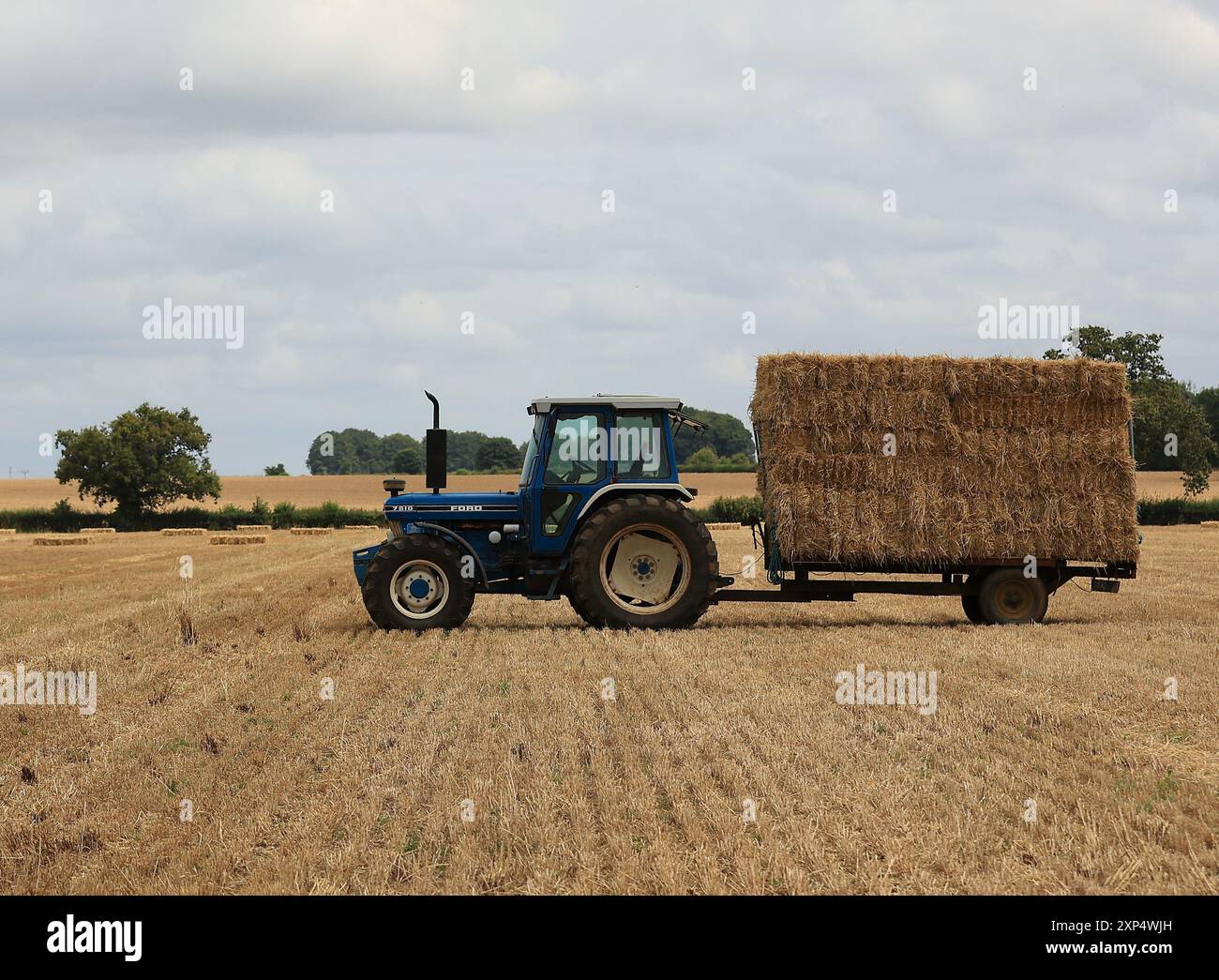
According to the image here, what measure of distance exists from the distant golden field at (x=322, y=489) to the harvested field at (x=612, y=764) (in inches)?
1604

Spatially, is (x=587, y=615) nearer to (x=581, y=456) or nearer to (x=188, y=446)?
(x=581, y=456)

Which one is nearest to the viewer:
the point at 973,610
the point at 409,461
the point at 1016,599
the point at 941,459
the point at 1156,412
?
the point at 941,459

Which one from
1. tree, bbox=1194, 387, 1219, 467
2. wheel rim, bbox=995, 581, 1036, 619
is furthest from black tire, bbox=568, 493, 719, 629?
tree, bbox=1194, 387, 1219, 467

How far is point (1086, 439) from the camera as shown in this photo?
14.1 m

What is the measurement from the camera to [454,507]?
13.7m

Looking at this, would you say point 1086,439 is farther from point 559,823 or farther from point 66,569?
point 66,569

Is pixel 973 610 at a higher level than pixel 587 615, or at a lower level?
lower

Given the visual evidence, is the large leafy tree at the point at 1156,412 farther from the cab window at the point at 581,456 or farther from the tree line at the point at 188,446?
the cab window at the point at 581,456

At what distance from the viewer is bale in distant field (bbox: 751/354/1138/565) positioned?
13.8m

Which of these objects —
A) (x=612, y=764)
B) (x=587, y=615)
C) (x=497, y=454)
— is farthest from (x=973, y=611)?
(x=497, y=454)

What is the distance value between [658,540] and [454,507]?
2342mm

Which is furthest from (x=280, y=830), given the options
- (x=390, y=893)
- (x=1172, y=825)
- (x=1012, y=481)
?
(x=1012, y=481)

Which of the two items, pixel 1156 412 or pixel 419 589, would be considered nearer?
pixel 419 589

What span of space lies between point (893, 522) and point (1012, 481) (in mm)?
1513
